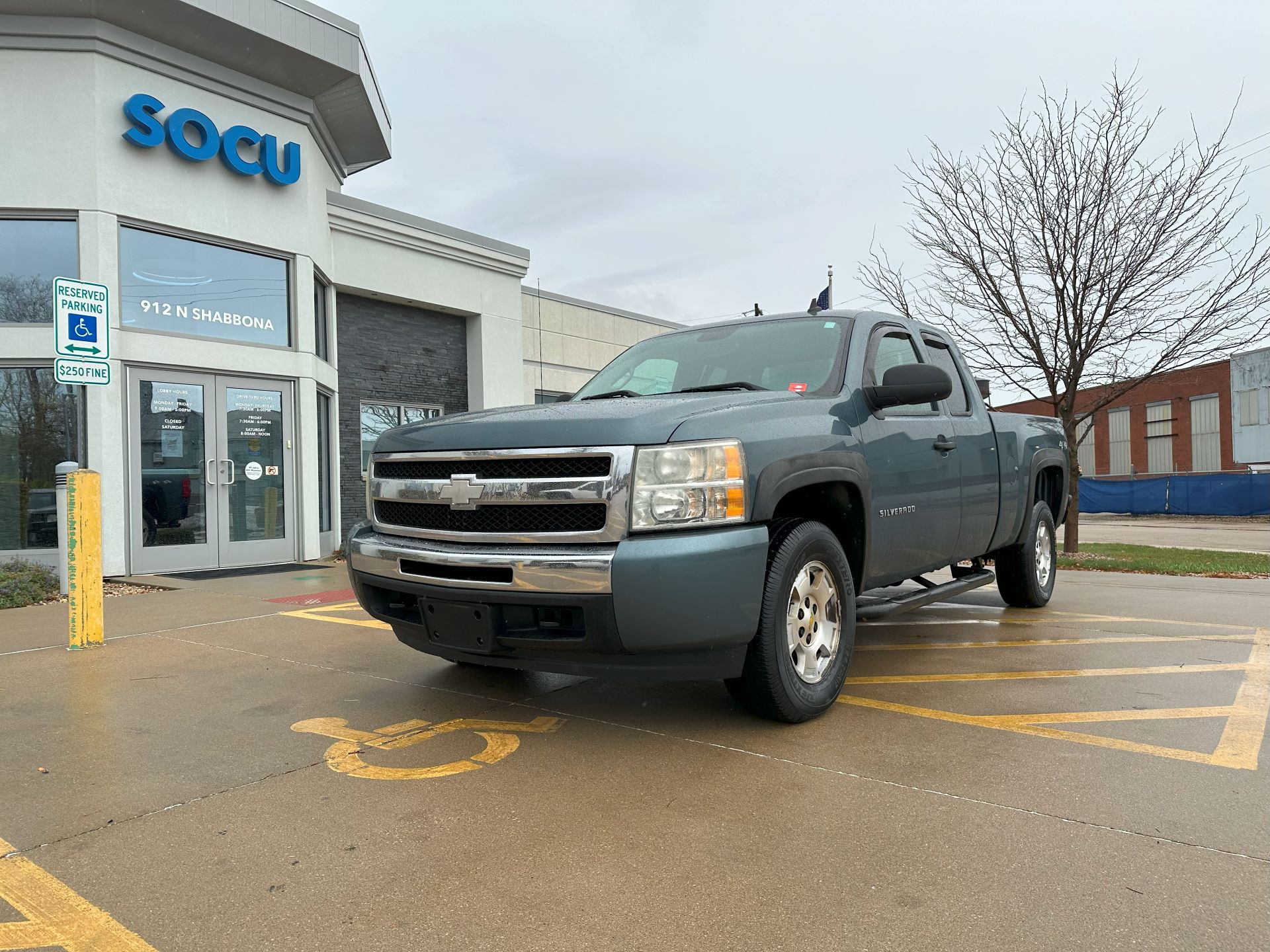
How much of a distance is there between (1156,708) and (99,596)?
628 centimetres

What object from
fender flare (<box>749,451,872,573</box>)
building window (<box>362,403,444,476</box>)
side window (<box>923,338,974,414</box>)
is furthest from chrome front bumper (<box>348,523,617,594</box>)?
building window (<box>362,403,444,476</box>)

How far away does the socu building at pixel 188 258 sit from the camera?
977cm

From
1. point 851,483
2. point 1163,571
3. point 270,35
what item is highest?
point 270,35

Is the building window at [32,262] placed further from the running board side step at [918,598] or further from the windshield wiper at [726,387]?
the running board side step at [918,598]

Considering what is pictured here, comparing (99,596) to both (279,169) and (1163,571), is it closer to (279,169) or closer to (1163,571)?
(279,169)

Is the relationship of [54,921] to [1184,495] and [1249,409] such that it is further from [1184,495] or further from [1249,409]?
[1249,409]

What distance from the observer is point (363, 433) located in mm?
14219

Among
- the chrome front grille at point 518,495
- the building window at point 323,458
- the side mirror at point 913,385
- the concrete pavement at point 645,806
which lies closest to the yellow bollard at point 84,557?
the concrete pavement at point 645,806

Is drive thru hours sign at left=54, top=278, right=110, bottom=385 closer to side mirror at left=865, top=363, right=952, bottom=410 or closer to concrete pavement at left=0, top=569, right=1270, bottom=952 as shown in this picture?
concrete pavement at left=0, top=569, right=1270, bottom=952

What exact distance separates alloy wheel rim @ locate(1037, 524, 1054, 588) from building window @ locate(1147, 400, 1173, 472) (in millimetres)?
40681

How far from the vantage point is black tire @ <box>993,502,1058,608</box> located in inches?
262

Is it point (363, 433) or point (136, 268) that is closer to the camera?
point (136, 268)

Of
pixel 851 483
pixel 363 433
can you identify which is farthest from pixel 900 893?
pixel 363 433

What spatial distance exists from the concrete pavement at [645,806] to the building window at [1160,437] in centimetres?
4236
